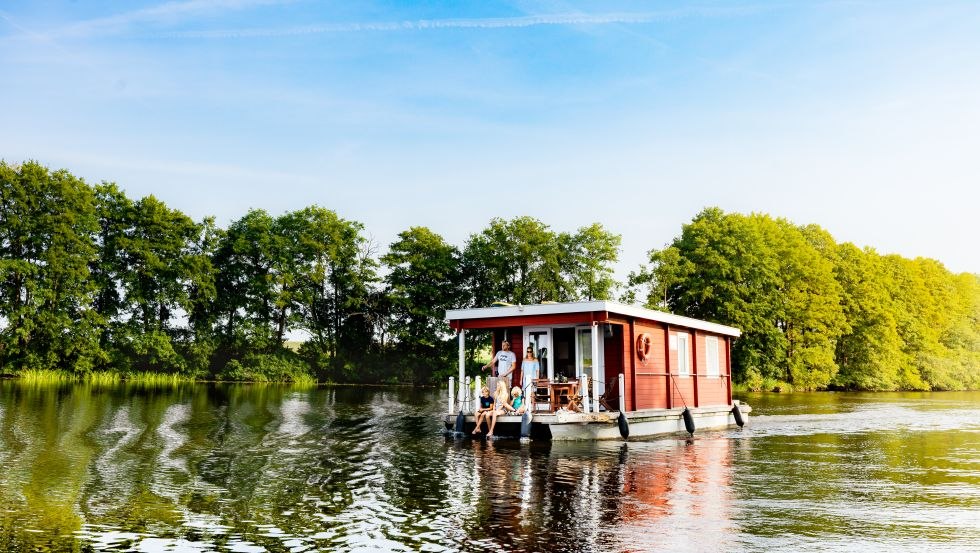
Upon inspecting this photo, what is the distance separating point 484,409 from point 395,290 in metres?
40.1

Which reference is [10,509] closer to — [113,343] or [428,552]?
[428,552]

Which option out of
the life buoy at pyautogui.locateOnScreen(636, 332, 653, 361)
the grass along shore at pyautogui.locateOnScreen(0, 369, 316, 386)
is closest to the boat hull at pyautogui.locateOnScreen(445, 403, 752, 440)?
the life buoy at pyautogui.locateOnScreen(636, 332, 653, 361)

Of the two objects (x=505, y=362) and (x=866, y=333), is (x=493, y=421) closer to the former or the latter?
(x=505, y=362)

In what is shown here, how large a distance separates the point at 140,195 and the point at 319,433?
39.9m

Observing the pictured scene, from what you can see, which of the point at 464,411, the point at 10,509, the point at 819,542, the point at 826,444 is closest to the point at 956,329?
the point at 826,444

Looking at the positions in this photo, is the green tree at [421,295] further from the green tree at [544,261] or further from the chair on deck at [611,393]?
the chair on deck at [611,393]

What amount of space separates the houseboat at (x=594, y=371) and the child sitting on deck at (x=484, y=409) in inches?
10.9

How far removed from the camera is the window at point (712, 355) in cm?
2581

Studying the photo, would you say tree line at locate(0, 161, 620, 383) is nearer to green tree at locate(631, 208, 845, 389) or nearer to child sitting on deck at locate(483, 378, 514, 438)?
green tree at locate(631, 208, 845, 389)

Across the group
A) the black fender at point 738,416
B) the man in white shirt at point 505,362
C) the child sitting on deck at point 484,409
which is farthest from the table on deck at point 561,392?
the black fender at point 738,416

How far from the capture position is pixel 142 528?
9055 millimetres

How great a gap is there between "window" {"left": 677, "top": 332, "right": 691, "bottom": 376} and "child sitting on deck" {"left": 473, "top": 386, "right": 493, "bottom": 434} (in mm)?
6753

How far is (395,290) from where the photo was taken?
2325 inches

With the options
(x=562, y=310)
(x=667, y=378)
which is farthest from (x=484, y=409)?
(x=667, y=378)
